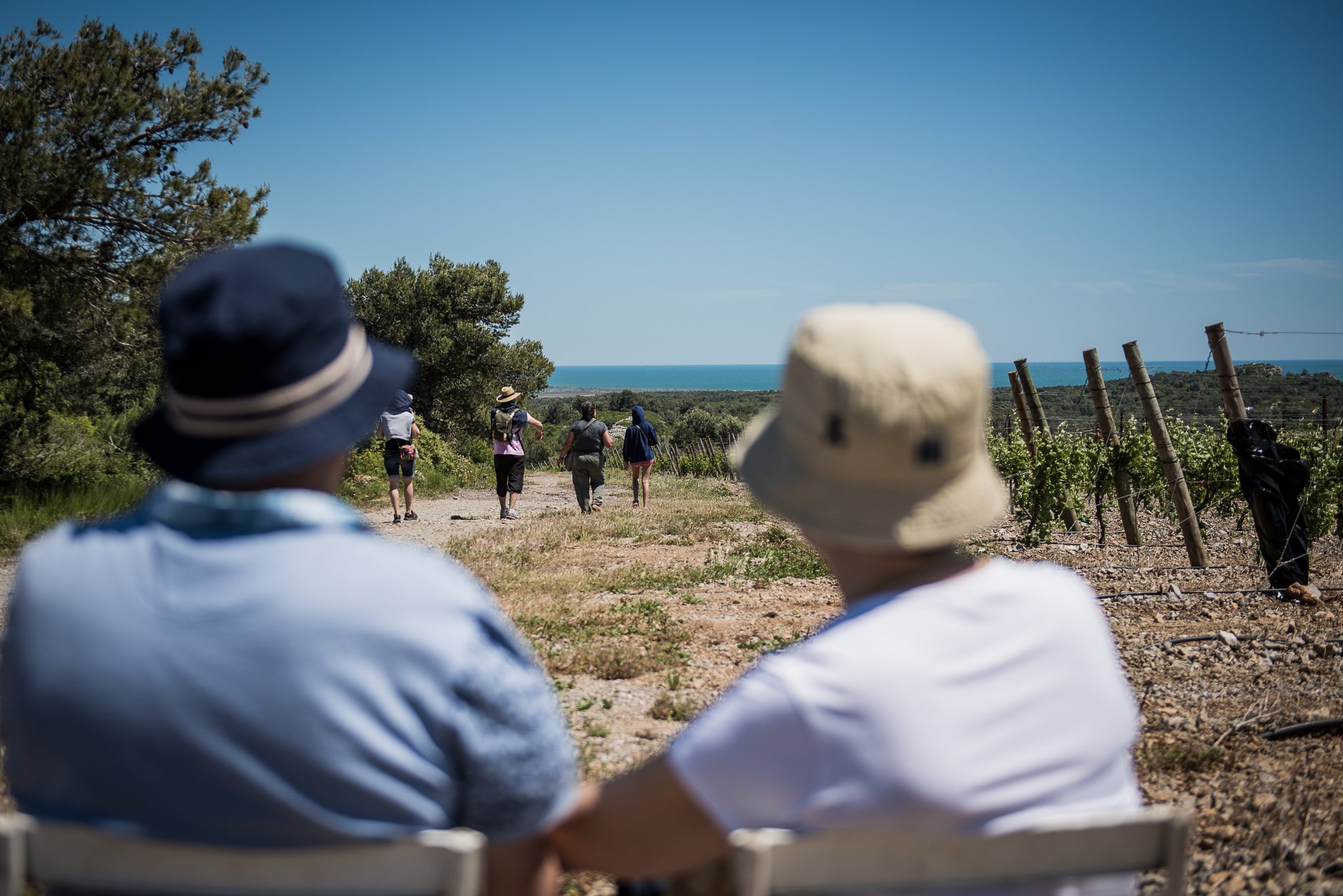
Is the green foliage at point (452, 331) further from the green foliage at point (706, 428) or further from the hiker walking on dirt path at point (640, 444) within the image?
the hiker walking on dirt path at point (640, 444)

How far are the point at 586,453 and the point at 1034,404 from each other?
5521mm

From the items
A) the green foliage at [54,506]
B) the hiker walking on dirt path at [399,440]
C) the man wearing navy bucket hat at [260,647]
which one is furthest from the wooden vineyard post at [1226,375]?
the green foliage at [54,506]

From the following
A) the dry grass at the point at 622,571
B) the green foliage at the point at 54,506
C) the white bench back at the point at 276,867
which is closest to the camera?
the white bench back at the point at 276,867

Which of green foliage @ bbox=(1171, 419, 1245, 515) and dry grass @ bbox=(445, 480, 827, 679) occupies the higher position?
green foliage @ bbox=(1171, 419, 1245, 515)

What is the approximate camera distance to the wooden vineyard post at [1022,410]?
33.9 feet

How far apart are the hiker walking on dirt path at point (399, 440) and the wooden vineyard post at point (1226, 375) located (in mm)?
7664

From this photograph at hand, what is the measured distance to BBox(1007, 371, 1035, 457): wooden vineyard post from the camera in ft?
33.9

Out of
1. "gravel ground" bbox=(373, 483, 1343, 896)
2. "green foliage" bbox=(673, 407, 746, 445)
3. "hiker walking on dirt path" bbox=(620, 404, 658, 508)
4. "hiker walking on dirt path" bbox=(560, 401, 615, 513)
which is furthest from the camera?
"green foliage" bbox=(673, 407, 746, 445)

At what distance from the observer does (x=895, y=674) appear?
1215mm

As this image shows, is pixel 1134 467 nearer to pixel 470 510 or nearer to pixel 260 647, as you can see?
pixel 470 510

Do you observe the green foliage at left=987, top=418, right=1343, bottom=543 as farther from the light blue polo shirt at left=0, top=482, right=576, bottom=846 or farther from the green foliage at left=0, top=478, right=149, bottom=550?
the green foliage at left=0, top=478, right=149, bottom=550

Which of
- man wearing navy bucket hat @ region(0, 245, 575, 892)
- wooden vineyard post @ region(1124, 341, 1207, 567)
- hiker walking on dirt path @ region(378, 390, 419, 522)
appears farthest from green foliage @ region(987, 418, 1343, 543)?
man wearing navy bucket hat @ region(0, 245, 575, 892)

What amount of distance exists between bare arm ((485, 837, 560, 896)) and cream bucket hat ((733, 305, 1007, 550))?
59 centimetres

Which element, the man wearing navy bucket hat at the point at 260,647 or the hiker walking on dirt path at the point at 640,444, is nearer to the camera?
the man wearing navy bucket hat at the point at 260,647
